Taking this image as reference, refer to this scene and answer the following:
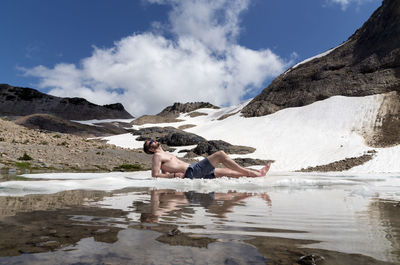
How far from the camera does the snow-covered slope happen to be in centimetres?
2312

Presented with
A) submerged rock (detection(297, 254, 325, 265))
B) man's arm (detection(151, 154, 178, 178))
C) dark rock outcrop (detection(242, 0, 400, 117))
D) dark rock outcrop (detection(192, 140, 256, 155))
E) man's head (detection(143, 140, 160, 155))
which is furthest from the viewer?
dark rock outcrop (detection(242, 0, 400, 117))

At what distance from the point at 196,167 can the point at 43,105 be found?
93692 millimetres

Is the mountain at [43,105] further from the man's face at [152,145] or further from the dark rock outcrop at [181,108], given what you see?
the man's face at [152,145]

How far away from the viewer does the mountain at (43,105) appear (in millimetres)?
82750

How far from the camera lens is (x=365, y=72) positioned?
3888 centimetres

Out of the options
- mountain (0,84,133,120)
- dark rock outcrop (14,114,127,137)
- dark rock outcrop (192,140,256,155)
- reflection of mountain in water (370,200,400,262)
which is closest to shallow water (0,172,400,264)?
reflection of mountain in water (370,200,400,262)

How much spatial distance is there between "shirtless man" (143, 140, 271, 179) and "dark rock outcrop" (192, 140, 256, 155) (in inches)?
768

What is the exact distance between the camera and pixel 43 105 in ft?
281

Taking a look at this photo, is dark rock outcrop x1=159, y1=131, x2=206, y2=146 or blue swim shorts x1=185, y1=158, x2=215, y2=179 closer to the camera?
blue swim shorts x1=185, y1=158, x2=215, y2=179

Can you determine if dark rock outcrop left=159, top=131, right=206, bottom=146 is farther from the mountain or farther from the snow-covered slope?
the mountain

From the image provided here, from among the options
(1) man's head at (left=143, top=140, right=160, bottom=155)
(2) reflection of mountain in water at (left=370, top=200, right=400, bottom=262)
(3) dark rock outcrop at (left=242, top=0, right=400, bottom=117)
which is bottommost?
(2) reflection of mountain in water at (left=370, top=200, right=400, bottom=262)

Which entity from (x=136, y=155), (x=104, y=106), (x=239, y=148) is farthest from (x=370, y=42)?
(x=104, y=106)

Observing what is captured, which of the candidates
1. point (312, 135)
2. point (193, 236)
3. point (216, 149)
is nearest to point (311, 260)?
point (193, 236)

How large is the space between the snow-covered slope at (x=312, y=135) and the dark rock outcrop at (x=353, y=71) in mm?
2172
